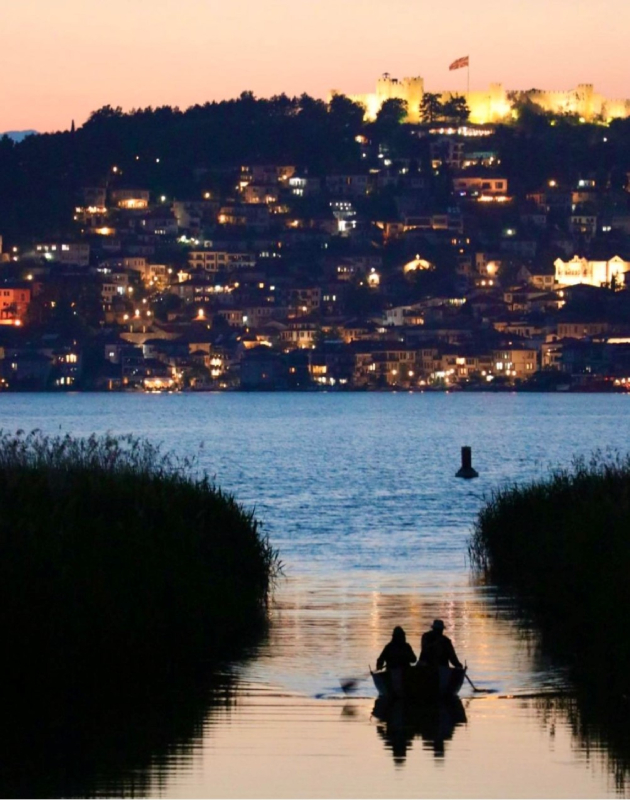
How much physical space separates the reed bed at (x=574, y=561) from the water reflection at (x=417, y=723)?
1.60m

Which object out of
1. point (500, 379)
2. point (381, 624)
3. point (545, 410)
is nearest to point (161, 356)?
point (500, 379)

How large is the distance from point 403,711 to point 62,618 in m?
2.90

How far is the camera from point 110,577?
58.7 feet

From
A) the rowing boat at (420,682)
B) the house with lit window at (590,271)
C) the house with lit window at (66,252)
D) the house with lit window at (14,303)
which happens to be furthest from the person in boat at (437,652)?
the house with lit window at (66,252)

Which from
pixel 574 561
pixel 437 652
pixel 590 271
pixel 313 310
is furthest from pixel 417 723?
pixel 590 271

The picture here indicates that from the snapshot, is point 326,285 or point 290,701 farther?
point 326,285

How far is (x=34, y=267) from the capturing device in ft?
618

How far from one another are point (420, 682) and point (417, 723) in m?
0.84

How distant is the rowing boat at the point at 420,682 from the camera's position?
17062 millimetres

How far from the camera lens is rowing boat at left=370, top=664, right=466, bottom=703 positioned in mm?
17062

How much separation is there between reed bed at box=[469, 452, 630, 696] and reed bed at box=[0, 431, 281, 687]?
10.7ft

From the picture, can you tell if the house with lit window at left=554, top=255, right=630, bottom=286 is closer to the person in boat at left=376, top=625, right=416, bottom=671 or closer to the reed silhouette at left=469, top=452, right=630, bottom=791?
the reed silhouette at left=469, top=452, right=630, bottom=791

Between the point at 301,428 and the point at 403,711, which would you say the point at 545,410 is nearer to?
the point at 301,428

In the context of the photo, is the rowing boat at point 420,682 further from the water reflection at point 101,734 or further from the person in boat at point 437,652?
the water reflection at point 101,734
